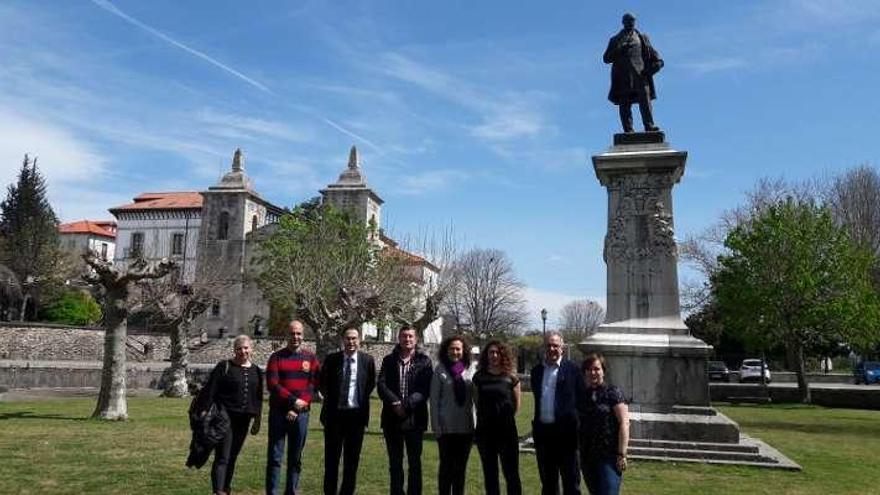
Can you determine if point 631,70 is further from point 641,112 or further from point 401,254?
point 401,254

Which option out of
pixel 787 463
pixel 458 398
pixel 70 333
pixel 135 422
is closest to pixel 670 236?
pixel 787 463

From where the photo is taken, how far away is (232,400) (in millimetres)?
7164

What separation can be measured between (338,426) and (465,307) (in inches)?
2091

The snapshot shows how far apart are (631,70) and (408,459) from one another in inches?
347

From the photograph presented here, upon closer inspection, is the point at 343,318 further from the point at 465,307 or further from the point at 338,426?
the point at 465,307

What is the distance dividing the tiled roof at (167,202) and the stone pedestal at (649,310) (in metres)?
64.4

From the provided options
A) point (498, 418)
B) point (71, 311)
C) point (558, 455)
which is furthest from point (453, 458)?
point (71, 311)

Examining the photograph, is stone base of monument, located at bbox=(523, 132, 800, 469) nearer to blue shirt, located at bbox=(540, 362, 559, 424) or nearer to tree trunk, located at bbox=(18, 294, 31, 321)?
blue shirt, located at bbox=(540, 362, 559, 424)

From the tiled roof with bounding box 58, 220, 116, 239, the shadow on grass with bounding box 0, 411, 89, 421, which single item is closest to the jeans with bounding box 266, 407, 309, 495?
the shadow on grass with bounding box 0, 411, 89, 421

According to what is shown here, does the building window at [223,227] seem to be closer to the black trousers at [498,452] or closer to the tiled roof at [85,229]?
the tiled roof at [85,229]

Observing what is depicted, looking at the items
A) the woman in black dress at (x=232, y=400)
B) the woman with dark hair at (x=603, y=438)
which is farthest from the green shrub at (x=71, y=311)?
the woman with dark hair at (x=603, y=438)

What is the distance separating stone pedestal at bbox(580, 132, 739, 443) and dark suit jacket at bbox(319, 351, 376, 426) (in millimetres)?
5070

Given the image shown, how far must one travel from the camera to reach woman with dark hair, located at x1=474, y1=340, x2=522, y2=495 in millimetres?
6414

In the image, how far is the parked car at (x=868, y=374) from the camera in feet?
134
